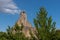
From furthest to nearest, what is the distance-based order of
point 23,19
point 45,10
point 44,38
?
point 23,19
point 45,10
point 44,38

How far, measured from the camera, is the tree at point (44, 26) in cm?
1793

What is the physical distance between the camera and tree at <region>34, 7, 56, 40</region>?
17.9 m

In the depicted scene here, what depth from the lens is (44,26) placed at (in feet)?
60.8

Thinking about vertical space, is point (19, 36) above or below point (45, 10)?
below

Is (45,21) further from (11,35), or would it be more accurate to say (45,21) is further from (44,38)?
(11,35)

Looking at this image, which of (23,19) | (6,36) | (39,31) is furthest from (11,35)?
(23,19)

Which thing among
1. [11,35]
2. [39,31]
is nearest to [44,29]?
[39,31]

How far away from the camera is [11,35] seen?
64.1 feet

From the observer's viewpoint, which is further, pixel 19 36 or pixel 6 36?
pixel 6 36

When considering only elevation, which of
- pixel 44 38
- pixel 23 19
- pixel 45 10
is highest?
pixel 23 19

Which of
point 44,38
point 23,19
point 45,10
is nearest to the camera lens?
point 44,38

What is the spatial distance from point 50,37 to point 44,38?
23.0 inches

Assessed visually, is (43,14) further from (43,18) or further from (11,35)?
(11,35)

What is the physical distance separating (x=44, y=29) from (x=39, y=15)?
1.56 m
